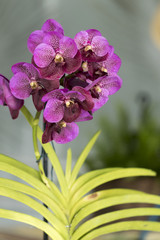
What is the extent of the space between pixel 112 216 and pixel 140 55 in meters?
2.55

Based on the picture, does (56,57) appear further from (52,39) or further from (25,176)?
(25,176)

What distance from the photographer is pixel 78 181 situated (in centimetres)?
69

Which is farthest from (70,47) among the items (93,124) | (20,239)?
(93,124)

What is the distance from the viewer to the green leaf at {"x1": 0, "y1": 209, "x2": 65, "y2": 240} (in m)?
0.50

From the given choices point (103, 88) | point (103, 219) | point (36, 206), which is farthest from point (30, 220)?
point (103, 88)

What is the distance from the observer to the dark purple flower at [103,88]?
20.5 inches

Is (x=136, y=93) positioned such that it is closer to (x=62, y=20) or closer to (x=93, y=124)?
(x=93, y=124)

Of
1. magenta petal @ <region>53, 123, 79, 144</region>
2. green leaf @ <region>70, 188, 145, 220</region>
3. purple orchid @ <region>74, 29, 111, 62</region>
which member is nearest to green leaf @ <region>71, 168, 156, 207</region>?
green leaf @ <region>70, 188, 145, 220</region>

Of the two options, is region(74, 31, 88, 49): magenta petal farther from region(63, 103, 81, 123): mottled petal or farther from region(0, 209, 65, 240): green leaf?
region(0, 209, 65, 240): green leaf

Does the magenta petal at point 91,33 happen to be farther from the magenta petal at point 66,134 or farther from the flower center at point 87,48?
the magenta petal at point 66,134

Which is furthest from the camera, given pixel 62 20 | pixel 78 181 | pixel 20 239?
pixel 62 20

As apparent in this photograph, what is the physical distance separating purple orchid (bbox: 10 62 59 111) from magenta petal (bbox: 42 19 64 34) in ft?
0.23

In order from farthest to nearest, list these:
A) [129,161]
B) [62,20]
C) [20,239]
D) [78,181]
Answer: [62,20]
[129,161]
[20,239]
[78,181]

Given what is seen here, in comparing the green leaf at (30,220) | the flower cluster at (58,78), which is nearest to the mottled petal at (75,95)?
the flower cluster at (58,78)
